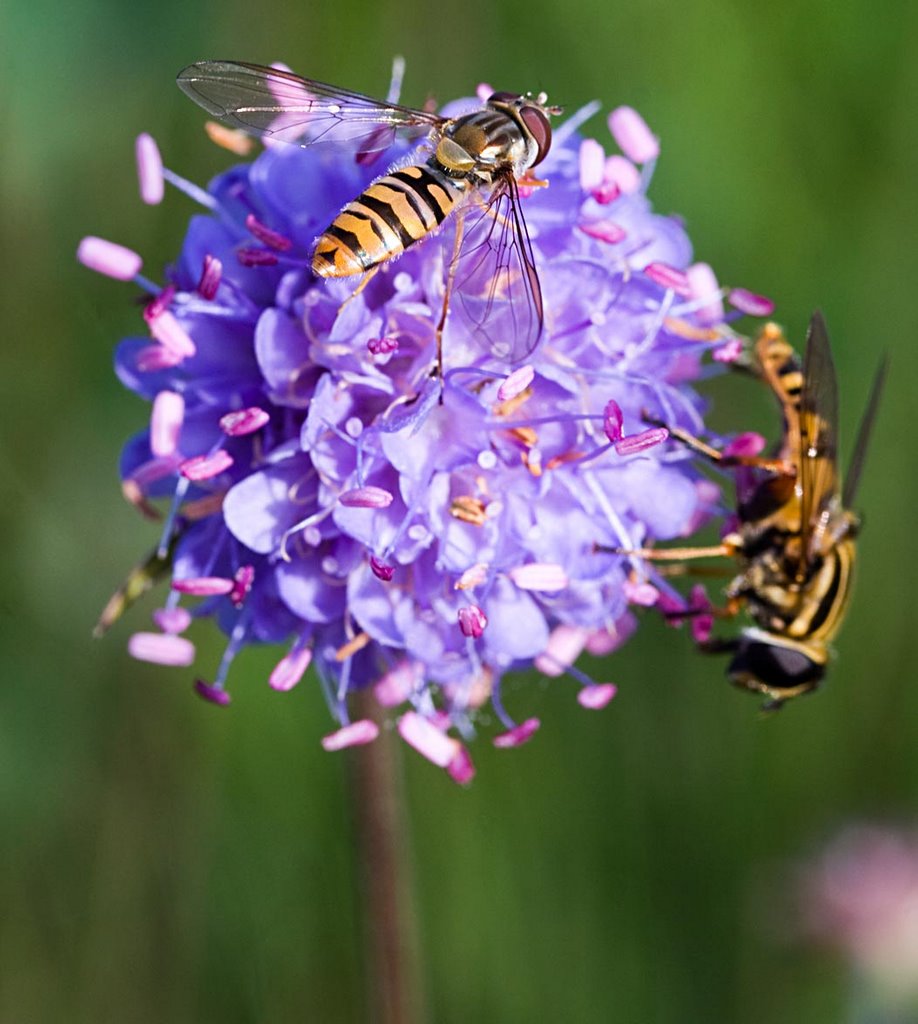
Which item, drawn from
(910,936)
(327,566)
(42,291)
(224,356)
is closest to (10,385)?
(42,291)

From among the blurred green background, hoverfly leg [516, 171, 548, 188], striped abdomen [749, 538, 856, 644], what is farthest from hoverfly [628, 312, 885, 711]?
the blurred green background

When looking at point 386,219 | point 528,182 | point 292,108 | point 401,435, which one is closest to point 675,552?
point 401,435

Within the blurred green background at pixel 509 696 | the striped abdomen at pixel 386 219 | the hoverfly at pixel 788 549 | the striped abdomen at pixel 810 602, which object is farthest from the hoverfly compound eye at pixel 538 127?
the blurred green background at pixel 509 696

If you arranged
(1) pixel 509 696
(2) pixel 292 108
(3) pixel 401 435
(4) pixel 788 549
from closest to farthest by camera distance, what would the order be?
(3) pixel 401 435 < (2) pixel 292 108 < (4) pixel 788 549 < (1) pixel 509 696

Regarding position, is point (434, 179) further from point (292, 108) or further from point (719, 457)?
point (719, 457)

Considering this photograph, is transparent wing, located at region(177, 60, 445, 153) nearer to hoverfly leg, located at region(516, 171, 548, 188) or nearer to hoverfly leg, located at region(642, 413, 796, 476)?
hoverfly leg, located at region(516, 171, 548, 188)

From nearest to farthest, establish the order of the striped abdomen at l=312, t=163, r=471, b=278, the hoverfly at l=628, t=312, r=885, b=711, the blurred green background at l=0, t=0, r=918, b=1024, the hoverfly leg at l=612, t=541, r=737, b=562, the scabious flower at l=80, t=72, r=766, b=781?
the striped abdomen at l=312, t=163, r=471, b=278, the scabious flower at l=80, t=72, r=766, b=781, the hoverfly leg at l=612, t=541, r=737, b=562, the hoverfly at l=628, t=312, r=885, b=711, the blurred green background at l=0, t=0, r=918, b=1024
